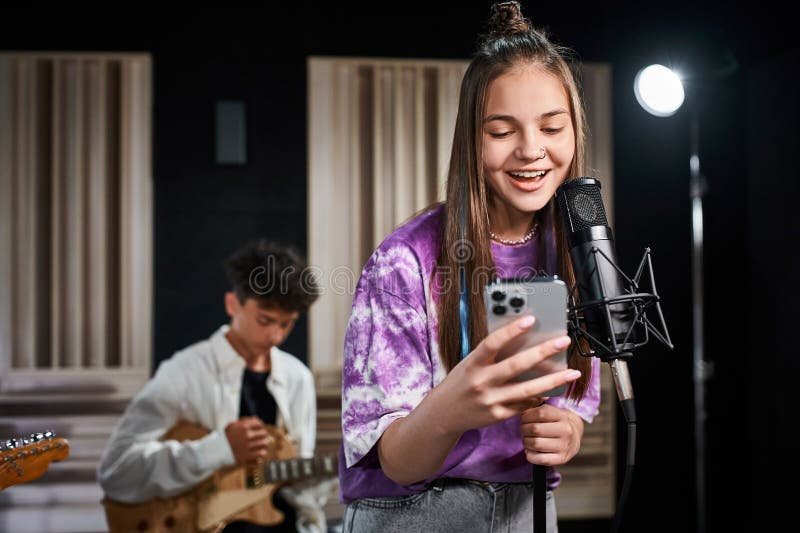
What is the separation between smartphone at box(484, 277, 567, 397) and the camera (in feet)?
2.58

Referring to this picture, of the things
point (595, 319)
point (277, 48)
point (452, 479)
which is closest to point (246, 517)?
point (277, 48)

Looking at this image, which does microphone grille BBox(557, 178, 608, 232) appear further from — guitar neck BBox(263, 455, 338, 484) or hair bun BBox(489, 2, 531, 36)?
guitar neck BBox(263, 455, 338, 484)

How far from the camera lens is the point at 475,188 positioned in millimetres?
1051

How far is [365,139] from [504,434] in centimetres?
261

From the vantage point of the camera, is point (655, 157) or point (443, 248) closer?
point (443, 248)

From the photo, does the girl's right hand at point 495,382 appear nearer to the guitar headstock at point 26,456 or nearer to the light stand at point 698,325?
the guitar headstock at point 26,456

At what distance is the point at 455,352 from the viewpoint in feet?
3.37

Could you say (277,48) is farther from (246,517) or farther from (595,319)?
(595,319)

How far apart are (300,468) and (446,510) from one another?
233 centimetres

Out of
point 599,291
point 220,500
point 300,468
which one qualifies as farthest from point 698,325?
point 599,291

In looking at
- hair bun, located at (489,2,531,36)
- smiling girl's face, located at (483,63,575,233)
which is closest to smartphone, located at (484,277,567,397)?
smiling girl's face, located at (483,63,575,233)

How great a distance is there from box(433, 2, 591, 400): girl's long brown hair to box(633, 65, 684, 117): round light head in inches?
92.5

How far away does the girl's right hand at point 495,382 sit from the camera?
76cm

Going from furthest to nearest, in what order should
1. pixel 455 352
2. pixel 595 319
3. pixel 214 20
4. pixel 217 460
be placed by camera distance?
pixel 214 20 < pixel 217 460 < pixel 455 352 < pixel 595 319
